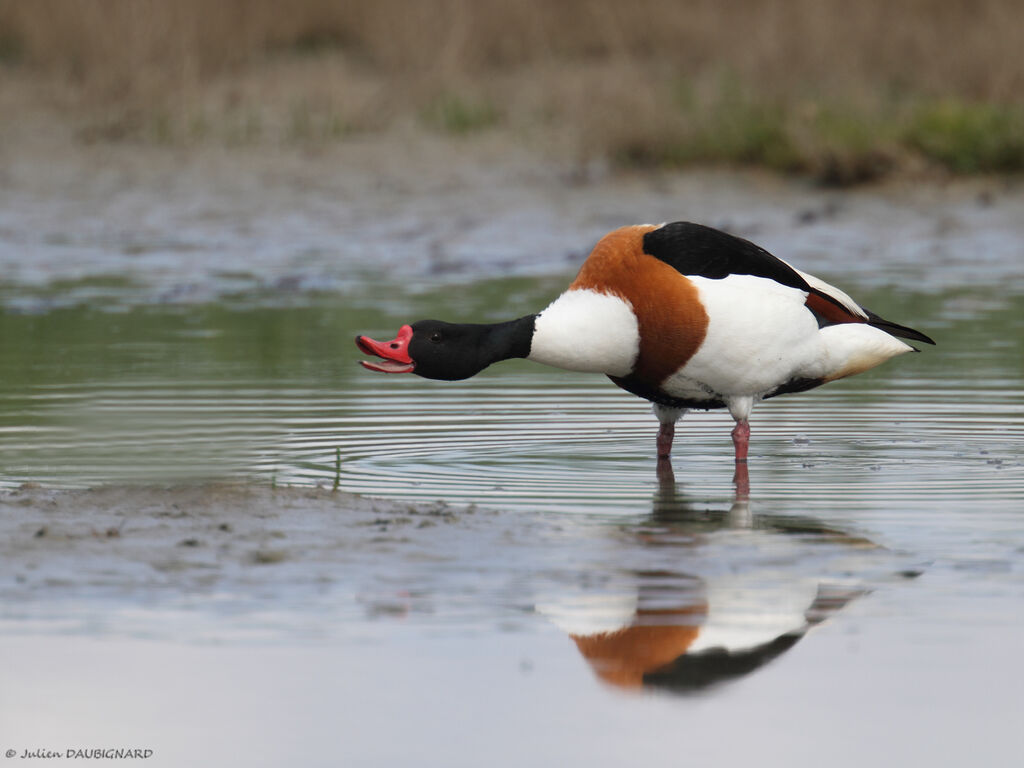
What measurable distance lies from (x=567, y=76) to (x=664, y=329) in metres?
14.6

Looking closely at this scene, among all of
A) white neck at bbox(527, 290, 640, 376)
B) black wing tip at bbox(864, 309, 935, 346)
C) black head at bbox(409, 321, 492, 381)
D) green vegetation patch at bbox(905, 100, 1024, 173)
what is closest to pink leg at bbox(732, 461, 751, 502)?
white neck at bbox(527, 290, 640, 376)

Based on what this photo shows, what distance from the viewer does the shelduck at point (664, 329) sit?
734cm

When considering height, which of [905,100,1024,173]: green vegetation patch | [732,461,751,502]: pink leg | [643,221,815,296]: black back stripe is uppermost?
[905,100,1024,173]: green vegetation patch

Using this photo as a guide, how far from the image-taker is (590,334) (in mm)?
7336

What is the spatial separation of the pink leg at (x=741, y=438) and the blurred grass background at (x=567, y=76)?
1015 centimetres

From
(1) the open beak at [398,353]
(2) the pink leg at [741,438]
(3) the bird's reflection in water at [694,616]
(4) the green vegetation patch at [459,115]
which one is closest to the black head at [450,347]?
(1) the open beak at [398,353]

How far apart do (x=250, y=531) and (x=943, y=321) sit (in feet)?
24.0

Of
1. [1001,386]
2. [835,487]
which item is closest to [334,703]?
[835,487]

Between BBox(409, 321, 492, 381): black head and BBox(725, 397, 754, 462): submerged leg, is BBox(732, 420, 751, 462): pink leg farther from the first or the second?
BBox(409, 321, 492, 381): black head

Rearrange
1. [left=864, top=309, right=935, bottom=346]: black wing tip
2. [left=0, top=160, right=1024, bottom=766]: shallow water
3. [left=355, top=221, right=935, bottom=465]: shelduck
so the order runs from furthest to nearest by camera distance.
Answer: [left=864, top=309, right=935, bottom=346]: black wing tip
[left=355, top=221, right=935, bottom=465]: shelduck
[left=0, top=160, right=1024, bottom=766]: shallow water

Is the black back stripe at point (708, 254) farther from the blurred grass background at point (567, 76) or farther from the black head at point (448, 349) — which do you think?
the blurred grass background at point (567, 76)

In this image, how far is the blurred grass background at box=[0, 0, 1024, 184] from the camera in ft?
59.9

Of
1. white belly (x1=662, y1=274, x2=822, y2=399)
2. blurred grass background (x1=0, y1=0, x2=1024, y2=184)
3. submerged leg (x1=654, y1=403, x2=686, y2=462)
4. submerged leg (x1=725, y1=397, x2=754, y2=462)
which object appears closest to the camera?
white belly (x1=662, y1=274, x2=822, y2=399)

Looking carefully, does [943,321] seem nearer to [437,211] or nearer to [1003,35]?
[437,211]
